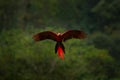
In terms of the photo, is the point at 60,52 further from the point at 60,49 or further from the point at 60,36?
the point at 60,36

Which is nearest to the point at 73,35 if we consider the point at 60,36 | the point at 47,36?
the point at 60,36

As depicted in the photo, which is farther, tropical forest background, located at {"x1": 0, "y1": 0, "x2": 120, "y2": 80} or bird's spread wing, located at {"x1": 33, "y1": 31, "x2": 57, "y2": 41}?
tropical forest background, located at {"x1": 0, "y1": 0, "x2": 120, "y2": 80}

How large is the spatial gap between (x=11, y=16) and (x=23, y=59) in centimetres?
1781

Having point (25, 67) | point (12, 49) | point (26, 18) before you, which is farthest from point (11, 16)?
point (25, 67)

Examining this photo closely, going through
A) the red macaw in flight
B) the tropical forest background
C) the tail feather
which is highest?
the tropical forest background

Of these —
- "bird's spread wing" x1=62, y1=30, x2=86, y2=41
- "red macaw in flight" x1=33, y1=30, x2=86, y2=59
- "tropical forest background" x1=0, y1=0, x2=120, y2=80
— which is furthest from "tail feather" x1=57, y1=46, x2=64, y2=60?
"tropical forest background" x1=0, y1=0, x2=120, y2=80

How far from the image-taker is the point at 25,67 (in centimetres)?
2027

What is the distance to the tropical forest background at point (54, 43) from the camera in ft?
64.0

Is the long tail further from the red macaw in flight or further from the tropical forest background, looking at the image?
the tropical forest background

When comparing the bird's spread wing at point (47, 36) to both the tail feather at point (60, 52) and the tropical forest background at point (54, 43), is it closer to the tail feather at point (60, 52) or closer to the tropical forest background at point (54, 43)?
the tail feather at point (60, 52)

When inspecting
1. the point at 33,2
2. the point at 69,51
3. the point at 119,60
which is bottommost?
the point at 69,51

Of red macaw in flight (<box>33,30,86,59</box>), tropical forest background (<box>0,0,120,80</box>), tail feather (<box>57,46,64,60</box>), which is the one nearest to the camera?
A: tail feather (<box>57,46,64,60</box>)

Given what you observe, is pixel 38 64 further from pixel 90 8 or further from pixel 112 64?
pixel 90 8

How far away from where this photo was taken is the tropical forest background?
64.0 ft
